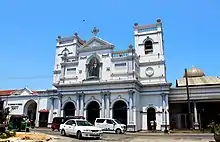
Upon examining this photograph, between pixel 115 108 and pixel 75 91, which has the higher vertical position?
pixel 75 91

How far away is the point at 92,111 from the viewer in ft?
115

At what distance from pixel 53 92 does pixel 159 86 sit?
18309 millimetres

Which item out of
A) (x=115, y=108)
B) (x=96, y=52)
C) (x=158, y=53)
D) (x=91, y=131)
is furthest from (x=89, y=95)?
(x=91, y=131)

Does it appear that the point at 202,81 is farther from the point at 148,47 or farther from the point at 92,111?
→ the point at 92,111

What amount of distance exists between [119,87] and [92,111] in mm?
5894

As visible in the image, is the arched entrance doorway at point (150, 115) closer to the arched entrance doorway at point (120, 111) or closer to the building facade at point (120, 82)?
the building facade at point (120, 82)

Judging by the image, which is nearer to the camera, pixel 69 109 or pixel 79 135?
pixel 79 135

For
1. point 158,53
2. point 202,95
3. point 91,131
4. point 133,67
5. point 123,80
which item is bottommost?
point 91,131

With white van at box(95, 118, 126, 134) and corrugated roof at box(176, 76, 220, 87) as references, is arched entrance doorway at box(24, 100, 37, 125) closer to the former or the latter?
white van at box(95, 118, 126, 134)

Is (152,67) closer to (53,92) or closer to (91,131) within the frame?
(53,92)

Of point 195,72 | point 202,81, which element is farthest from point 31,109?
point 195,72

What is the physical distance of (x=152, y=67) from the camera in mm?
36656

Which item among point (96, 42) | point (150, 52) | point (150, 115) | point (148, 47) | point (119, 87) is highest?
point (96, 42)

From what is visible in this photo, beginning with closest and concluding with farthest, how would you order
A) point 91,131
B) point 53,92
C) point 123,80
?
point 91,131 < point 123,80 < point 53,92
